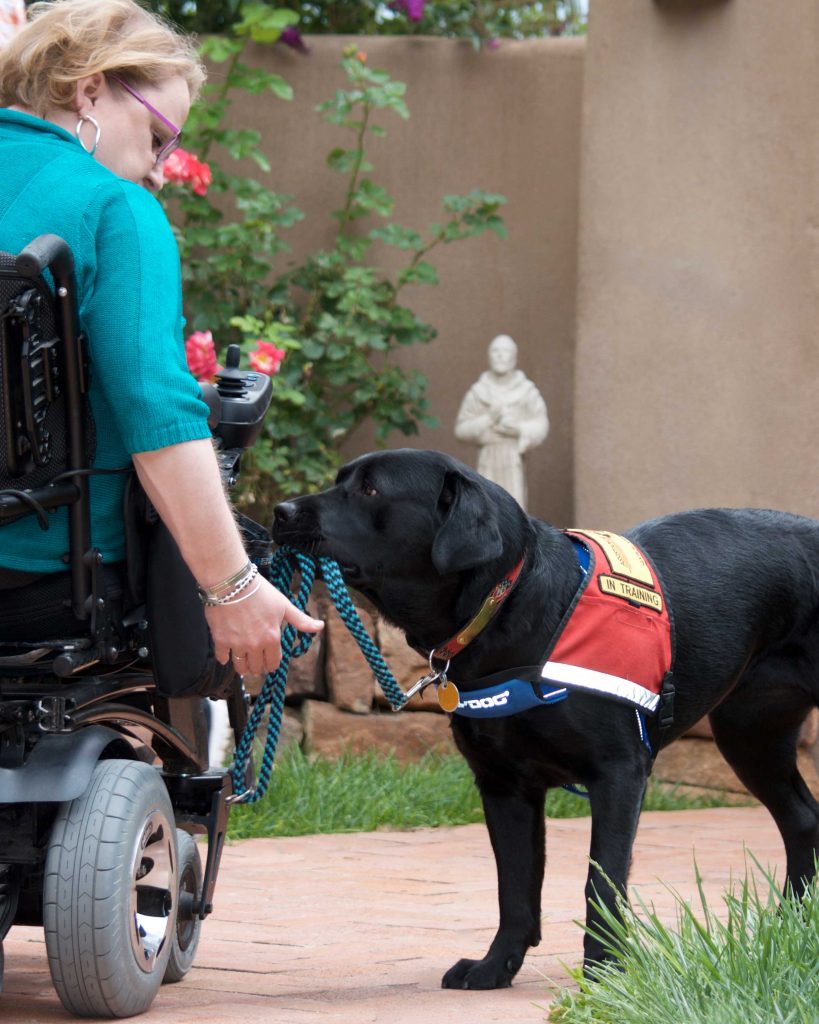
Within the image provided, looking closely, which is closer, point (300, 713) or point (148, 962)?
point (148, 962)

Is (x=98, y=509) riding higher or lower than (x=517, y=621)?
higher

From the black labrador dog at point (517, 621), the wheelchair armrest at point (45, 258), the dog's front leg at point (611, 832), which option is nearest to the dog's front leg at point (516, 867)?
the black labrador dog at point (517, 621)

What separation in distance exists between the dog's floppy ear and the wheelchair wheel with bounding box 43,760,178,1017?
69cm

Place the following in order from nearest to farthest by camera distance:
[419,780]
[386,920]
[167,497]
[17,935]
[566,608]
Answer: [167,497]
[566,608]
[17,935]
[386,920]
[419,780]

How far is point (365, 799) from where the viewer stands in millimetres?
5316

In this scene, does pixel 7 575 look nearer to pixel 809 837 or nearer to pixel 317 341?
pixel 809 837

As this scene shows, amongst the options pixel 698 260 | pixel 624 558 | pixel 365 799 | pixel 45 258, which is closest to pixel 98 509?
pixel 45 258

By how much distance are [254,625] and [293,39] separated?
5.08 metres

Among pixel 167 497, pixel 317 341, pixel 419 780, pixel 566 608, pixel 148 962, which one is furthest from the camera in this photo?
pixel 317 341

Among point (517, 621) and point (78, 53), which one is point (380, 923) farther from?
point (78, 53)

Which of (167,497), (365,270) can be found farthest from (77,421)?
(365,270)

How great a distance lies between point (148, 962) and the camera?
2621 millimetres

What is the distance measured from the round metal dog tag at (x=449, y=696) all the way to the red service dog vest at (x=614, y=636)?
0.59 feet

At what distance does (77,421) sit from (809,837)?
6.87ft
